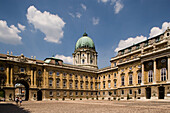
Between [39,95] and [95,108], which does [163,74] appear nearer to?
[95,108]

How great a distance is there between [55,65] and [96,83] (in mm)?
24784

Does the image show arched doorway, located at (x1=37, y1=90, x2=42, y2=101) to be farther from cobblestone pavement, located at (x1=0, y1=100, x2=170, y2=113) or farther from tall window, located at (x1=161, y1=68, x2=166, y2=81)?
tall window, located at (x1=161, y1=68, x2=166, y2=81)

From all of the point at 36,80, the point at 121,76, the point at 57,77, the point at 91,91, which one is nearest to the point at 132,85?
the point at 121,76

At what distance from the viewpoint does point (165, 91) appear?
40.1 metres

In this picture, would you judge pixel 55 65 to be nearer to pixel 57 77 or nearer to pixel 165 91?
pixel 57 77

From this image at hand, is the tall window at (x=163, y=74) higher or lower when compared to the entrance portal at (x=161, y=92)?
higher

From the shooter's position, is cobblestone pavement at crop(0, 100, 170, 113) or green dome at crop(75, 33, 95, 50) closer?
cobblestone pavement at crop(0, 100, 170, 113)

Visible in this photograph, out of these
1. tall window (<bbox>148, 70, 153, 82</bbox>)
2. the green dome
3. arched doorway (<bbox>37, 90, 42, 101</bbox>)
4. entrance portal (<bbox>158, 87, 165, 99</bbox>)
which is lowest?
arched doorway (<bbox>37, 90, 42, 101</bbox>)

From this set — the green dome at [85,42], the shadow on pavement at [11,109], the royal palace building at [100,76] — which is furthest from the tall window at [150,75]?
the green dome at [85,42]

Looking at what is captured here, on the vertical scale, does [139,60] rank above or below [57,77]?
above

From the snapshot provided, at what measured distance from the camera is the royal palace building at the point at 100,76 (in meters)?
43.8

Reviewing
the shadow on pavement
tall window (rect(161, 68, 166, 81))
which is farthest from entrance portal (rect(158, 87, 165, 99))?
the shadow on pavement

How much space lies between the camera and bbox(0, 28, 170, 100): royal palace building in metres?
43.8

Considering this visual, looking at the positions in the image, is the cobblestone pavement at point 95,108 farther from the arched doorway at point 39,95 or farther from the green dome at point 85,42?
the green dome at point 85,42
